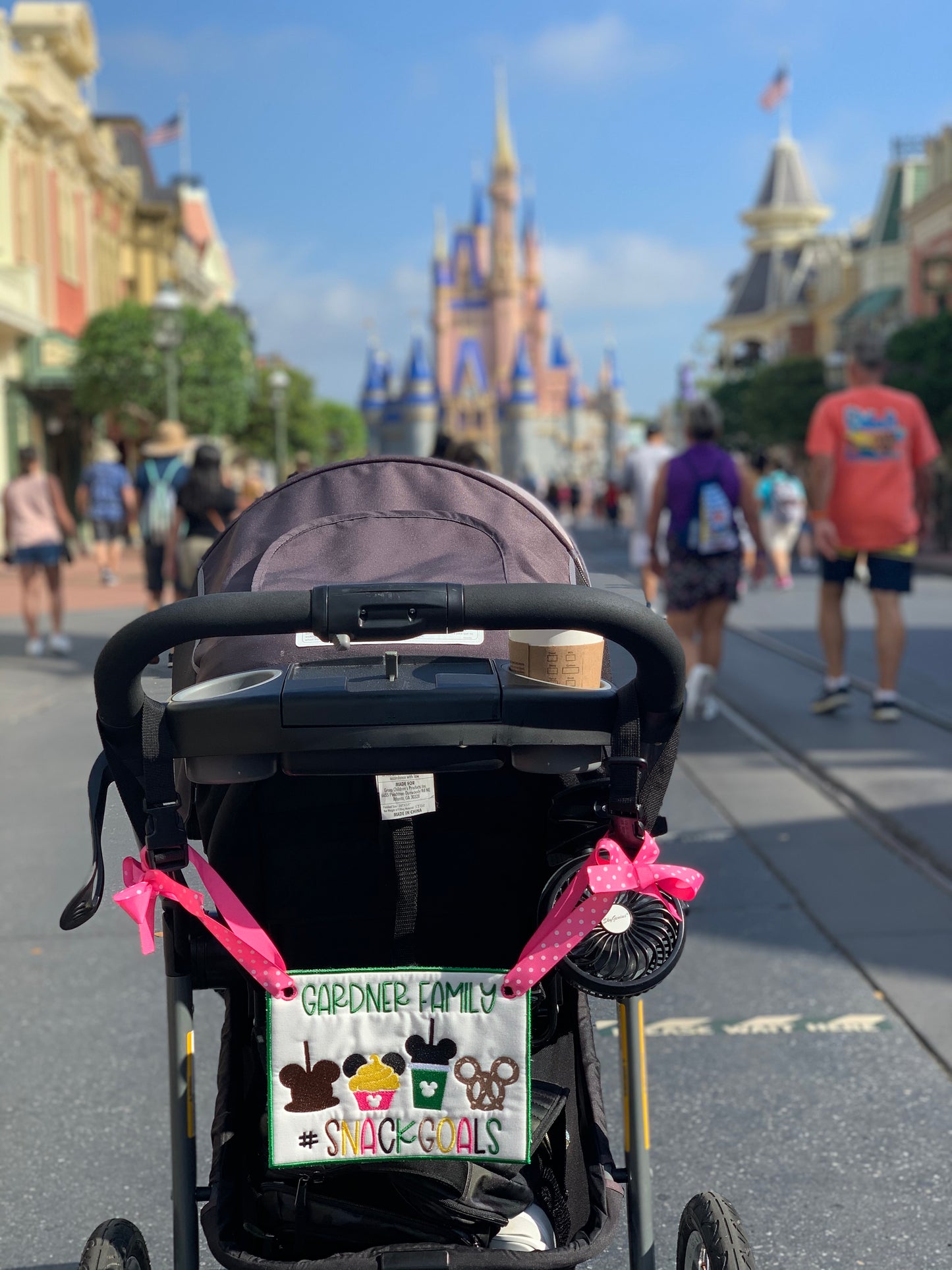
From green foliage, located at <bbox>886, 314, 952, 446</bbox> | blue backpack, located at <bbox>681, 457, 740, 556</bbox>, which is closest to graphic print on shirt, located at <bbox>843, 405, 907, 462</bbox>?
blue backpack, located at <bbox>681, 457, 740, 556</bbox>

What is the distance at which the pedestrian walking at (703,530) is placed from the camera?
8164 mm

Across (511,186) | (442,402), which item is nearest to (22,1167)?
(442,402)

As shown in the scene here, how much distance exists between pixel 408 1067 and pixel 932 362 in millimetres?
31433

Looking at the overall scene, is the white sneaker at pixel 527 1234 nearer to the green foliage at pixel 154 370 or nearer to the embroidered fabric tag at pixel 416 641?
the embroidered fabric tag at pixel 416 641

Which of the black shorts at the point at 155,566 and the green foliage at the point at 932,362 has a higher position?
the green foliage at the point at 932,362

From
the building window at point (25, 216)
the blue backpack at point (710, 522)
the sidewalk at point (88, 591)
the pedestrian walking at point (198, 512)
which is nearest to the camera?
the blue backpack at point (710, 522)

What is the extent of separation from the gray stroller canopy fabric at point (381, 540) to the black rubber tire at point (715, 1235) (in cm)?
84

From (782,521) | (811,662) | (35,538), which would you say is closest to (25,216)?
(782,521)

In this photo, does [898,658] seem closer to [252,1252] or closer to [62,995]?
[62,995]

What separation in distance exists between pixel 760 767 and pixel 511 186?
172251 millimetres

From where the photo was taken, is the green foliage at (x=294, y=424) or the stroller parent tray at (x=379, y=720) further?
the green foliage at (x=294, y=424)

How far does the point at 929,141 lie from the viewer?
4481 centimetres

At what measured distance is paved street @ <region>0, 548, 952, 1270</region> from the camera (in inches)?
116

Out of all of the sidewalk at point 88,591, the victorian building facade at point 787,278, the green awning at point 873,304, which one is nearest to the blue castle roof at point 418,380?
the victorian building facade at point 787,278
